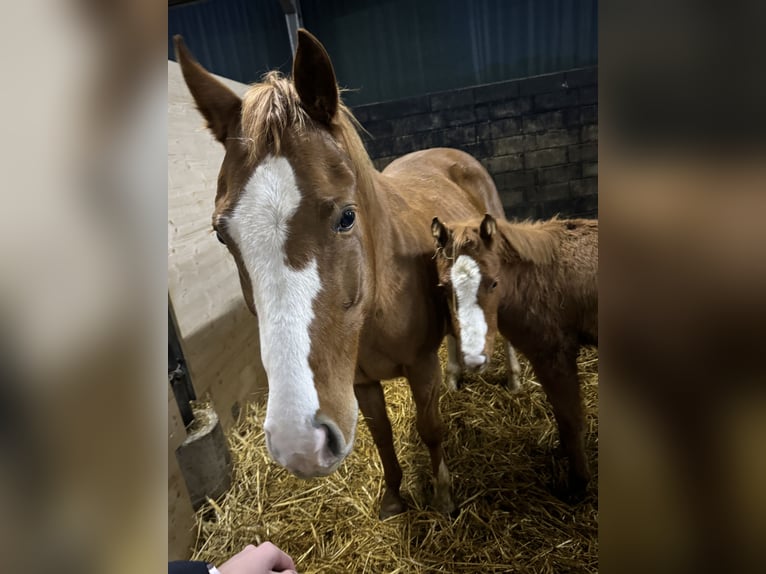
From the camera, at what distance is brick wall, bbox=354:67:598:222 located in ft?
10.8

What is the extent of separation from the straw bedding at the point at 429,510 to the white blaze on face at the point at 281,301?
1010mm

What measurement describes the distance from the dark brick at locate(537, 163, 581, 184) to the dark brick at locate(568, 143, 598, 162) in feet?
0.19

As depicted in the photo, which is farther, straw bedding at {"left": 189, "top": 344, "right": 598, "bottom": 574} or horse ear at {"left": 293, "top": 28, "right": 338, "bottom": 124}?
straw bedding at {"left": 189, "top": 344, "right": 598, "bottom": 574}

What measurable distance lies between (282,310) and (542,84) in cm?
336

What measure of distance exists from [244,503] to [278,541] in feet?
0.89

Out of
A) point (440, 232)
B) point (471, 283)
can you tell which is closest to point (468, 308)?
point (471, 283)

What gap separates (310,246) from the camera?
2.60ft

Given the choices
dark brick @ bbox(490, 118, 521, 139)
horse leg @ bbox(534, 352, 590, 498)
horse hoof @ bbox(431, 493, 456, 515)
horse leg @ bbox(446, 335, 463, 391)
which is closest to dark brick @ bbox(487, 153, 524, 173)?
dark brick @ bbox(490, 118, 521, 139)

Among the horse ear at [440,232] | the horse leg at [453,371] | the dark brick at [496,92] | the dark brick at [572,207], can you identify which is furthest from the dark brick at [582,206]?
the horse ear at [440,232]

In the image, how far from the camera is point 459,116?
11.1ft

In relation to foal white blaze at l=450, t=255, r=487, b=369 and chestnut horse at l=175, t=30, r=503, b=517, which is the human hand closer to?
chestnut horse at l=175, t=30, r=503, b=517

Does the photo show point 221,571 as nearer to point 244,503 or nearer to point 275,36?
point 244,503

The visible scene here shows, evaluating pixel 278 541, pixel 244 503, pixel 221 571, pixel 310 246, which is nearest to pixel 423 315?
pixel 310 246

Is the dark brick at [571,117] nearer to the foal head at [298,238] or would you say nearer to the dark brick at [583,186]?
the dark brick at [583,186]
